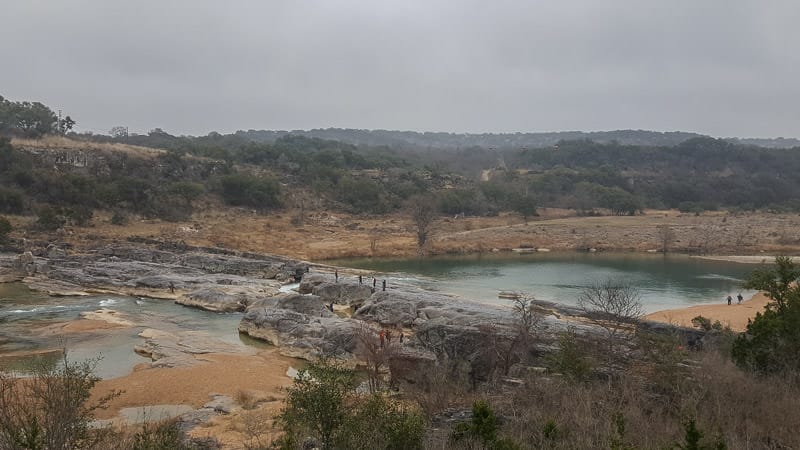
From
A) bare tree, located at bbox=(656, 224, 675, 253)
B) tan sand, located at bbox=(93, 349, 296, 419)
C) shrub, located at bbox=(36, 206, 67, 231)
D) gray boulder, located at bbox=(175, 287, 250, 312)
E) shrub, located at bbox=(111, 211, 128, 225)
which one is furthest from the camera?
bare tree, located at bbox=(656, 224, 675, 253)

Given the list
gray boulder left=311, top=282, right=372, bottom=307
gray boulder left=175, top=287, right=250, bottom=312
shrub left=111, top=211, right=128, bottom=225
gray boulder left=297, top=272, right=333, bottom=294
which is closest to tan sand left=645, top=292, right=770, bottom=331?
gray boulder left=311, top=282, right=372, bottom=307

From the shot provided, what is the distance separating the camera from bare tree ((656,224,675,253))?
7088cm

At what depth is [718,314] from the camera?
3759cm

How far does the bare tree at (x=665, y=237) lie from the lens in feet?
233

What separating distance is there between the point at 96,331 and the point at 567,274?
41.0m

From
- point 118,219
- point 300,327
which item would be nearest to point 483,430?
point 300,327

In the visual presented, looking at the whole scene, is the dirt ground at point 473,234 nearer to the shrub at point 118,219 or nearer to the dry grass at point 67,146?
the shrub at point 118,219

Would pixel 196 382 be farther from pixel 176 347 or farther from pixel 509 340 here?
pixel 509 340

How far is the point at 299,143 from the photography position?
155m

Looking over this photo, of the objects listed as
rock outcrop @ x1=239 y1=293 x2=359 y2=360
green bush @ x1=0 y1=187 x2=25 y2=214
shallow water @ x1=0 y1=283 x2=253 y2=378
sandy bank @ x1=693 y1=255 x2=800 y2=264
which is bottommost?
shallow water @ x1=0 y1=283 x2=253 y2=378

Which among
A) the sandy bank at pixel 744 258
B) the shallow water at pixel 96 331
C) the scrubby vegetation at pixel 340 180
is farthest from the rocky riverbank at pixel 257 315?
the sandy bank at pixel 744 258

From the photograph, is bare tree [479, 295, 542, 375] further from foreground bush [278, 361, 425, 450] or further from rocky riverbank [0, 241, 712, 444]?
foreground bush [278, 361, 425, 450]

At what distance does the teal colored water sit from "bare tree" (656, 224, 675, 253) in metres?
3.34

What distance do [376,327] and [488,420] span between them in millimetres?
21849
